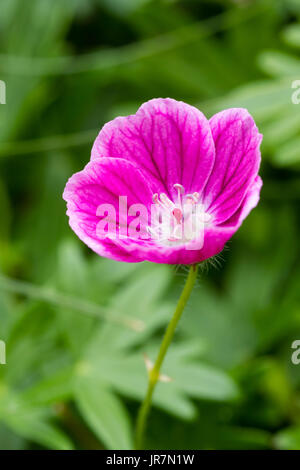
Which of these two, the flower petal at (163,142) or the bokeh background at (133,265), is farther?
the bokeh background at (133,265)

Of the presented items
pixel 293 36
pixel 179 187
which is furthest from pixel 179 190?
pixel 293 36

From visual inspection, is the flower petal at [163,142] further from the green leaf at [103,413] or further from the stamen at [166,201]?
the green leaf at [103,413]

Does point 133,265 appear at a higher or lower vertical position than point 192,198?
higher

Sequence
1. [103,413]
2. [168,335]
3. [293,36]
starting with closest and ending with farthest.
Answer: [168,335] → [103,413] → [293,36]

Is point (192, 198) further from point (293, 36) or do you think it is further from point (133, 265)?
point (293, 36)

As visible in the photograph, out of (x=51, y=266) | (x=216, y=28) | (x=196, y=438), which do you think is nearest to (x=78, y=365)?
(x=196, y=438)

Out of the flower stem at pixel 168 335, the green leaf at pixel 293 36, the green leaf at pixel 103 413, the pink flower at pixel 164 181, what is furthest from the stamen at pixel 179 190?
the green leaf at pixel 293 36
